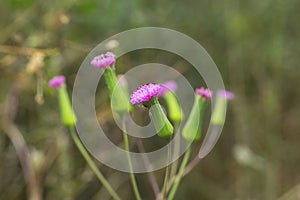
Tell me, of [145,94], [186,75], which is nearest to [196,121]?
[145,94]

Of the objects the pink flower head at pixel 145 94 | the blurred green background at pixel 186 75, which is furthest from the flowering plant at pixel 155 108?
the blurred green background at pixel 186 75

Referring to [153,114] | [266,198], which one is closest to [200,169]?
[266,198]

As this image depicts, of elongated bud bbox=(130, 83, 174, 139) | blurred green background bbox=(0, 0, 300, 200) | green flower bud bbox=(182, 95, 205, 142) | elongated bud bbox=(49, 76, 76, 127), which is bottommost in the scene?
blurred green background bbox=(0, 0, 300, 200)

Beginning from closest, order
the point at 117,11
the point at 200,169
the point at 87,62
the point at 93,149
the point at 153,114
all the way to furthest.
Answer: the point at 153,114
the point at 87,62
the point at 93,149
the point at 117,11
the point at 200,169

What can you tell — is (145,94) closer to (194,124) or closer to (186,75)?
(194,124)

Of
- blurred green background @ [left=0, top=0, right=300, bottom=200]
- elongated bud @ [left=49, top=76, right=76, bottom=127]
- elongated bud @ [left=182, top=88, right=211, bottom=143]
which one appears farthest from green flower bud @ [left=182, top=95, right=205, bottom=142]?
blurred green background @ [left=0, top=0, right=300, bottom=200]

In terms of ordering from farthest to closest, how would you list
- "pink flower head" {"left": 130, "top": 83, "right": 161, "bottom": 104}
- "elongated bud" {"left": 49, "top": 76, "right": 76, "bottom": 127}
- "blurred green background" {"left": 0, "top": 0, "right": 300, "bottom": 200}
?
"blurred green background" {"left": 0, "top": 0, "right": 300, "bottom": 200}
"elongated bud" {"left": 49, "top": 76, "right": 76, "bottom": 127}
"pink flower head" {"left": 130, "top": 83, "right": 161, "bottom": 104}

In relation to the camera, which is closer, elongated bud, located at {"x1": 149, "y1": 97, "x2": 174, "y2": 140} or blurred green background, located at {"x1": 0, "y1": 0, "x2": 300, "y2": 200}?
elongated bud, located at {"x1": 149, "y1": 97, "x2": 174, "y2": 140}

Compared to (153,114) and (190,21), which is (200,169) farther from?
(153,114)

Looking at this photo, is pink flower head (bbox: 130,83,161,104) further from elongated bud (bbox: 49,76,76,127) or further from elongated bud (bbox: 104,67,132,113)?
elongated bud (bbox: 49,76,76,127)
